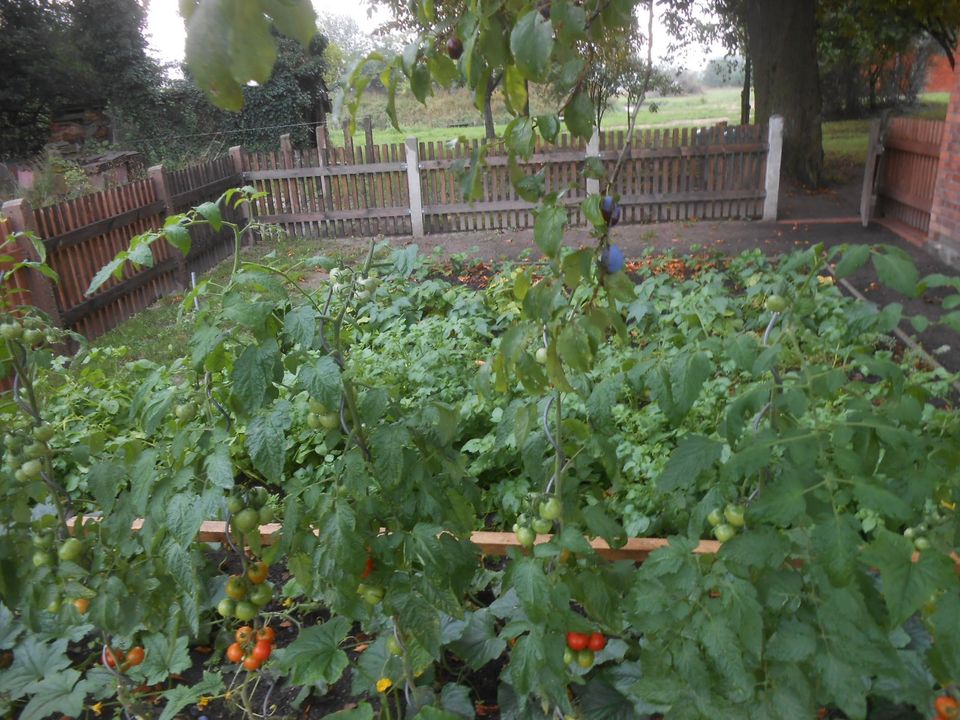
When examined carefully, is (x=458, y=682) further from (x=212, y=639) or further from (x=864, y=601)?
(x=864, y=601)

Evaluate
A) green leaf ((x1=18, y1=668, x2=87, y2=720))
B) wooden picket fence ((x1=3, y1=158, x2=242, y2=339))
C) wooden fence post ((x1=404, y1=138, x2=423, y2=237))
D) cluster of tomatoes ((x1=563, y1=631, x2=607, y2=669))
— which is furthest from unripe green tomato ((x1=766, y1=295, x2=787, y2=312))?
wooden fence post ((x1=404, y1=138, x2=423, y2=237))

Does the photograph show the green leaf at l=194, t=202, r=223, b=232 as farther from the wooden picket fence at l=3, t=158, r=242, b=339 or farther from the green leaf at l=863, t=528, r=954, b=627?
the wooden picket fence at l=3, t=158, r=242, b=339

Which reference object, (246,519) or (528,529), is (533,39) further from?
(246,519)

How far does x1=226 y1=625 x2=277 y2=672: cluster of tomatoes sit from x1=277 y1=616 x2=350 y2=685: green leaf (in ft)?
0.24

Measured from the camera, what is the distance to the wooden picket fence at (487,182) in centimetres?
1050

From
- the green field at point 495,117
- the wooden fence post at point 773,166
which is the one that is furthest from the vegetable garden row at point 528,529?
the green field at point 495,117

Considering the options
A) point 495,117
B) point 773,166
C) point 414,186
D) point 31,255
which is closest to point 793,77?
point 773,166

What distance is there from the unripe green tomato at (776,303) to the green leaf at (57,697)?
224 centimetres

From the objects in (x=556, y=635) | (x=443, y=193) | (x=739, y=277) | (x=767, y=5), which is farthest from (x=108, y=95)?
(x=556, y=635)

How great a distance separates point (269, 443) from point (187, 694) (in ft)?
3.48

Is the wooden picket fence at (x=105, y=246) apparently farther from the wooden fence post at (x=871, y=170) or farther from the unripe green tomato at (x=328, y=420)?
the wooden fence post at (x=871, y=170)

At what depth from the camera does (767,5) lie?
41.4ft

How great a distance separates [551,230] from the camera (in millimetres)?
1512

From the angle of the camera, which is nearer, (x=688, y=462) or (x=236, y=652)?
(x=688, y=462)
